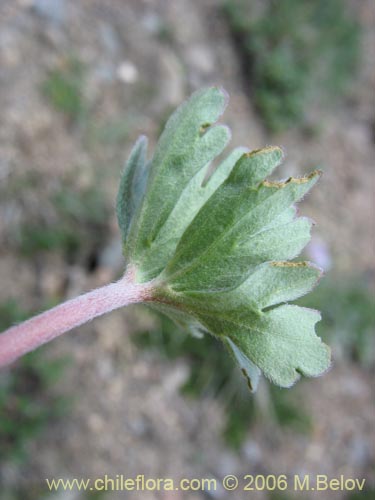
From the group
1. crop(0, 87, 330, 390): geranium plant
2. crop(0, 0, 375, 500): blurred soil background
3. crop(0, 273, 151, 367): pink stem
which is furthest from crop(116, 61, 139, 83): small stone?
crop(0, 273, 151, 367): pink stem

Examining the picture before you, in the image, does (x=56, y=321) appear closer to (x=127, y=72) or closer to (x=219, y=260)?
(x=219, y=260)

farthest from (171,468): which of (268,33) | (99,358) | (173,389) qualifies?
(268,33)

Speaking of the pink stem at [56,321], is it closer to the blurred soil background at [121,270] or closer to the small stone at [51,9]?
the blurred soil background at [121,270]

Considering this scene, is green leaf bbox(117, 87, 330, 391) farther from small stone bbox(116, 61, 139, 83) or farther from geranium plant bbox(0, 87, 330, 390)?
small stone bbox(116, 61, 139, 83)

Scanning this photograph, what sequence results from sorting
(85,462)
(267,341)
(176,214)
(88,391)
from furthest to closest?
1. (88,391)
2. (85,462)
3. (176,214)
4. (267,341)

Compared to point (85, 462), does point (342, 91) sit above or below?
above

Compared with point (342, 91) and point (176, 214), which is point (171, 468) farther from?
point (342, 91)
